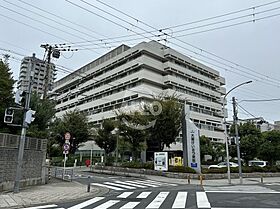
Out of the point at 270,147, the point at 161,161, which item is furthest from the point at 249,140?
the point at 161,161

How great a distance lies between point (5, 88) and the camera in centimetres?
1903

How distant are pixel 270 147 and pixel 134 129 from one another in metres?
15.0

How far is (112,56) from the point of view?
192 feet

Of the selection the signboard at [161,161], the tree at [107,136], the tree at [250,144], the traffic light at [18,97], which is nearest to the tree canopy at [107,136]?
the tree at [107,136]

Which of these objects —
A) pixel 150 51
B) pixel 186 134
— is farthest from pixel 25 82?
pixel 150 51

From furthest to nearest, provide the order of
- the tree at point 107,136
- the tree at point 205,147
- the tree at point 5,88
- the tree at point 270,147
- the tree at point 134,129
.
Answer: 1. the tree at point 205,147
2. the tree at point 107,136
3. the tree at point 270,147
4. the tree at point 134,129
5. the tree at point 5,88

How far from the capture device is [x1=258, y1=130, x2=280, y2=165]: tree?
1197 inches

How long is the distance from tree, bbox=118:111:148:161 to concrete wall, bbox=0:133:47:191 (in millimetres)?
13970

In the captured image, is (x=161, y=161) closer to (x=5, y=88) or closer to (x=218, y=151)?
(x=5, y=88)

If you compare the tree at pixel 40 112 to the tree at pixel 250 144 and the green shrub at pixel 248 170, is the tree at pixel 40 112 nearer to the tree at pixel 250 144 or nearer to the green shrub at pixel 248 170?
the green shrub at pixel 248 170

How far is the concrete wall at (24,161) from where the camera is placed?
12344 mm

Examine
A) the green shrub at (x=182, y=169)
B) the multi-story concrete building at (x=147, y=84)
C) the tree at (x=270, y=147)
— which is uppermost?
the multi-story concrete building at (x=147, y=84)

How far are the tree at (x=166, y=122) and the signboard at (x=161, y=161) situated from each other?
3.52m

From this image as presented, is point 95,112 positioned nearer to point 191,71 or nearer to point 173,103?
point 191,71
